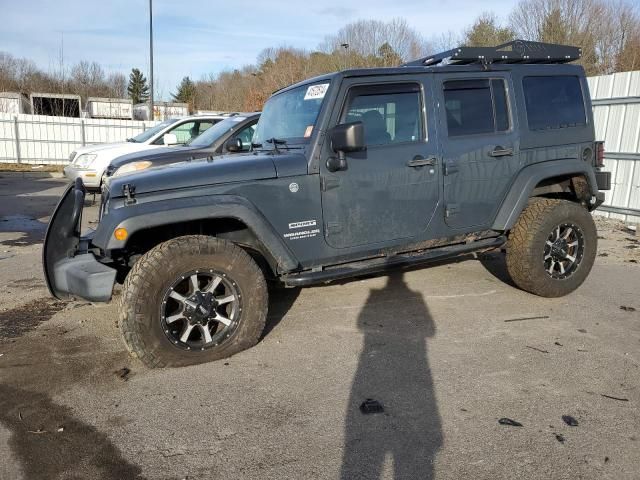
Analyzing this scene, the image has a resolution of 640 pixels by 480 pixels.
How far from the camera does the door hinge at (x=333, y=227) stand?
412cm

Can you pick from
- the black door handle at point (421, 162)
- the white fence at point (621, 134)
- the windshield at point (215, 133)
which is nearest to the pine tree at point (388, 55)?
the white fence at point (621, 134)

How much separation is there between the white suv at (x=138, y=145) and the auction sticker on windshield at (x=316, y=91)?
5.75 meters

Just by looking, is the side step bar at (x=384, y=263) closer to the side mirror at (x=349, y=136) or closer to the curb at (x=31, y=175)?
the side mirror at (x=349, y=136)

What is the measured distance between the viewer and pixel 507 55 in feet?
16.2

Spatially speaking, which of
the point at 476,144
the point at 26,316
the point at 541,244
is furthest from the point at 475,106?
Result: the point at 26,316

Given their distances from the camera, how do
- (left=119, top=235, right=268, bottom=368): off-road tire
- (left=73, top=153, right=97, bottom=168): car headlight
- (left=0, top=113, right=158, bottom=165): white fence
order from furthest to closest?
(left=0, top=113, right=158, bottom=165): white fence, (left=73, top=153, right=97, bottom=168): car headlight, (left=119, top=235, right=268, bottom=368): off-road tire

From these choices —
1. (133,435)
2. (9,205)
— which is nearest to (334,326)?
(133,435)

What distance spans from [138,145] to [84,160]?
1496 mm

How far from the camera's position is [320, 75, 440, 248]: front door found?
414 centimetres

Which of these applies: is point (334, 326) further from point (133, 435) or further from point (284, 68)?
point (284, 68)

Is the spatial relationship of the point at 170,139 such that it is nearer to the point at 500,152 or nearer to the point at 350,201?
the point at 350,201

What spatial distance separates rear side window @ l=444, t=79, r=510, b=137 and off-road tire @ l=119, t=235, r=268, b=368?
7.26ft

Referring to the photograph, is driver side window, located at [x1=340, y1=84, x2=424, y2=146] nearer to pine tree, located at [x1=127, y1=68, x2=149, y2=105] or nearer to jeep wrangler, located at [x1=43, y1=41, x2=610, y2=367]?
jeep wrangler, located at [x1=43, y1=41, x2=610, y2=367]

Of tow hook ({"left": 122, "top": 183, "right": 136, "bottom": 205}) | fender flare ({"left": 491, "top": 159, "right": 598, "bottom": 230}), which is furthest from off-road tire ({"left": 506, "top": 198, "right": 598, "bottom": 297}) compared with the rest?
tow hook ({"left": 122, "top": 183, "right": 136, "bottom": 205})
